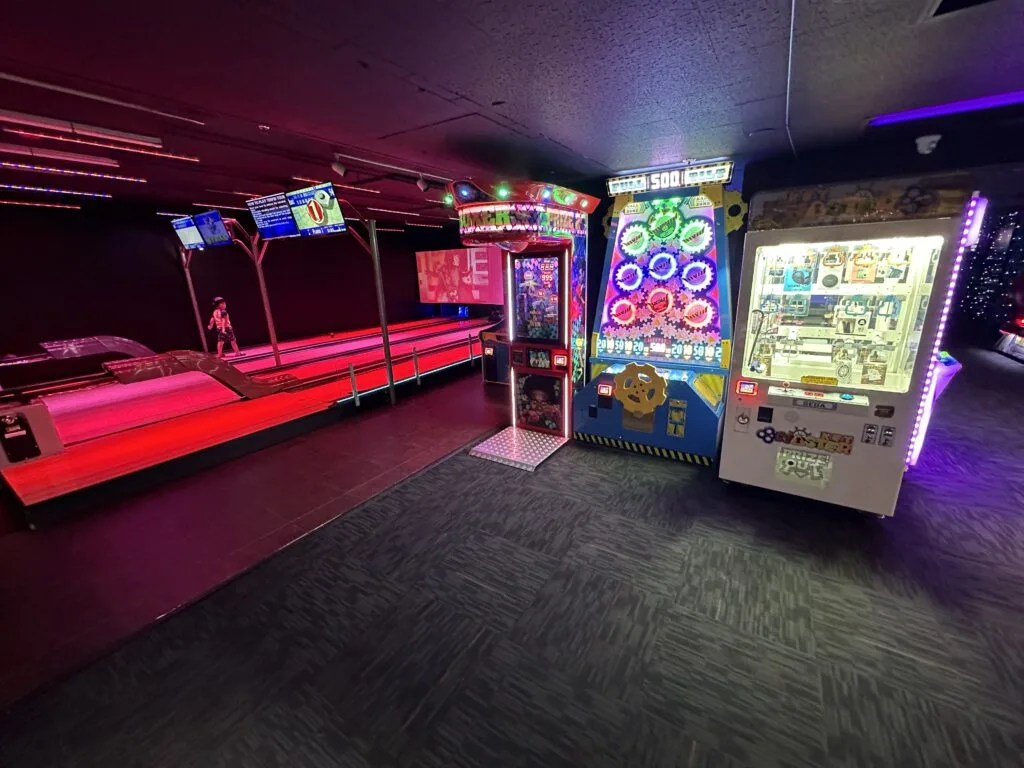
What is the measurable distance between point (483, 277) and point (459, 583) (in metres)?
11.6

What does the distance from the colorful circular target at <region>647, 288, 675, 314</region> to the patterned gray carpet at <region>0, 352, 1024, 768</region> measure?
195 cm

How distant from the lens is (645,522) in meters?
3.56

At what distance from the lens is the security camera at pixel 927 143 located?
126 inches

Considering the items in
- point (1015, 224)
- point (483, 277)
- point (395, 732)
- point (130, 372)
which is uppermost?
point (1015, 224)

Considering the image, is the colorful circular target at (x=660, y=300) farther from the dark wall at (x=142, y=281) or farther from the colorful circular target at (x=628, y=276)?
the dark wall at (x=142, y=281)

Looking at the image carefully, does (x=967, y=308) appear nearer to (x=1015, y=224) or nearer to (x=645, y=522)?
(x=1015, y=224)

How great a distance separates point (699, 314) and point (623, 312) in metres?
0.77

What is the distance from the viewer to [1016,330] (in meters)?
8.93

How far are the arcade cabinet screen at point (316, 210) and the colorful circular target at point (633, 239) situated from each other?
380cm

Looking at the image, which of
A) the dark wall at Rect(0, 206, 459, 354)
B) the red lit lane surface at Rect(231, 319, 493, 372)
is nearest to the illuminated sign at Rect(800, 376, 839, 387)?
the red lit lane surface at Rect(231, 319, 493, 372)

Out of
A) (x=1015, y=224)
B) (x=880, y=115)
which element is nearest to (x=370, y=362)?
(x=880, y=115)

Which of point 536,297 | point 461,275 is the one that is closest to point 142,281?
point 461,275

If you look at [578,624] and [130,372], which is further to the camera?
[130,372]

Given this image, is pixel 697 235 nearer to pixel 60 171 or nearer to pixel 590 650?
pixel 590 650
